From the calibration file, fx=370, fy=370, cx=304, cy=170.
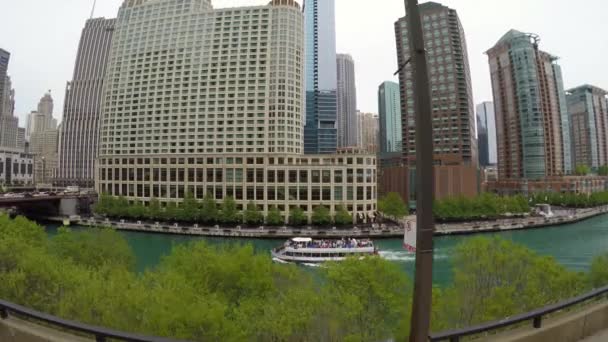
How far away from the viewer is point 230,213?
62.9m

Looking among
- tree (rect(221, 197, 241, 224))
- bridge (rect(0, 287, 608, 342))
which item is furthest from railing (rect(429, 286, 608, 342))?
tree (rect(221, 197, 241, 224))

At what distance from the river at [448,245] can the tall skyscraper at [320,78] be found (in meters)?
94.3

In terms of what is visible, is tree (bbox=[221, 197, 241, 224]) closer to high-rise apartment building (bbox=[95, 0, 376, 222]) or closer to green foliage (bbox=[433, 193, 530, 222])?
high-rise apartment building (bbox=[95, 0, 376, 222])

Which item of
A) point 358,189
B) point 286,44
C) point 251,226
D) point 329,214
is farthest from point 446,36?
point 251,226

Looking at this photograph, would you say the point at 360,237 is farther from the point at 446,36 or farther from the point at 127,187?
the point at 446,36

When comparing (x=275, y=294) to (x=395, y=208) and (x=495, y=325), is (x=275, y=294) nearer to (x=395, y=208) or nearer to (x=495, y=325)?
(x=495, y=325)

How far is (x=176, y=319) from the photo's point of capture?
472 inches

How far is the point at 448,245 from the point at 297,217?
24.0m

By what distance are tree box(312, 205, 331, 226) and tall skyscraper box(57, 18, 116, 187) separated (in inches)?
5264

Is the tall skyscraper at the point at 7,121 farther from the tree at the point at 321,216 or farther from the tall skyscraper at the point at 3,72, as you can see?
the tree at the point at 321,216

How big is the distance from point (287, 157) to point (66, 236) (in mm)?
46195

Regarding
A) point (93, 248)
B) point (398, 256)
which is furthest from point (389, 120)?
point (93, 248)

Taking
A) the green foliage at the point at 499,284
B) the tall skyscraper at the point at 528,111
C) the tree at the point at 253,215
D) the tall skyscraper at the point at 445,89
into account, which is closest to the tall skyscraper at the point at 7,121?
the tree at the point at 253,215

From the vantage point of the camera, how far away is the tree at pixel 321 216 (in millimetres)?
61344
